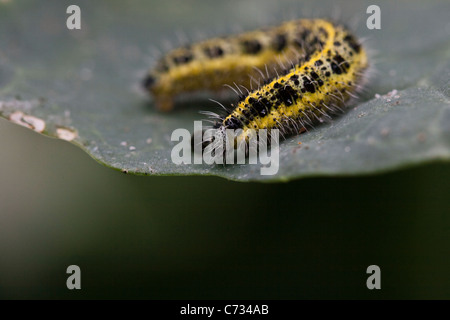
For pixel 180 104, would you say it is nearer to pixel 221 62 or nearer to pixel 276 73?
pixel 221 62

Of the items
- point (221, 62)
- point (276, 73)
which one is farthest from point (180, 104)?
point (276, 73)

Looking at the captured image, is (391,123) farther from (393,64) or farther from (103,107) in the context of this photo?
(103,107)

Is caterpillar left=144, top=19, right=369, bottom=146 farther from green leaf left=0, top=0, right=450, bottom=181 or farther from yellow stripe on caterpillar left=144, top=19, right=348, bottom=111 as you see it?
green leaf left=0, top=0, right=450, bottom=181

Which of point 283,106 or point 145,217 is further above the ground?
point 283,106

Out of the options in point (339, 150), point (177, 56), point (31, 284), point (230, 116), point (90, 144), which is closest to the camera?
point (339, 150)

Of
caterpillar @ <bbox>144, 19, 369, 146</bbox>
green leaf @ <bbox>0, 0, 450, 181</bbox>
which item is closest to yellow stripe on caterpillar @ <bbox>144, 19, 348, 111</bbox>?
caterpillar @ <bbox>144, 19, 369, 146</bbox>

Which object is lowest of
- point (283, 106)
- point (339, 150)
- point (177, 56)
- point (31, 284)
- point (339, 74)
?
point (31, 284)

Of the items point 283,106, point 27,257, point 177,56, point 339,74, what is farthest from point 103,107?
point 339,74
